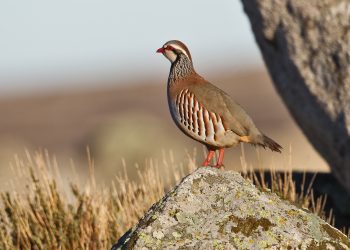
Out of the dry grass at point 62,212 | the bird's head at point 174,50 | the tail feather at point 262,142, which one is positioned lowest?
the dry grass at point 62,212

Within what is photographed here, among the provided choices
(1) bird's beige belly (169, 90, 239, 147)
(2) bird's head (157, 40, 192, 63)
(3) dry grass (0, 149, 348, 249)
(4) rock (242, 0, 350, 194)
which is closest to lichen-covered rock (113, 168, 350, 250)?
(1) bird's beige belly (169, 90, 239, 147)

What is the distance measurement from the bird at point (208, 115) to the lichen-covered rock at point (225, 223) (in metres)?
1.42

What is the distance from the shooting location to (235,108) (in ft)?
23.0

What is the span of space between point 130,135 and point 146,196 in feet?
63.2

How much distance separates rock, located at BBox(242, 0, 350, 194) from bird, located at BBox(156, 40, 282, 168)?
1914mm

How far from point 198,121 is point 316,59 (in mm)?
2479

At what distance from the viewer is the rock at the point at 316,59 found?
8.74m

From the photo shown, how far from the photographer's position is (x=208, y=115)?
22.8ft

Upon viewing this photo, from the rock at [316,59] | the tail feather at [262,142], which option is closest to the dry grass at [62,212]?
the rock at [316,59]

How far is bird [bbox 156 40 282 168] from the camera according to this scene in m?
6.92

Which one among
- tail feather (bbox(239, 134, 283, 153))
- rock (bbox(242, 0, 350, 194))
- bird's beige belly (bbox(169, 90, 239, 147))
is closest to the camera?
bird's beige belly (bbox(169, 90, 239, 147))

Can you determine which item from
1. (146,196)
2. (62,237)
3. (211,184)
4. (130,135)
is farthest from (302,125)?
(130,135)

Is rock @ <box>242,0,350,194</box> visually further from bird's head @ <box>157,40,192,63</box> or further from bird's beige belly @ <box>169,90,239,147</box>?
bird's beige belly @ <box>169,90,239,147</box>

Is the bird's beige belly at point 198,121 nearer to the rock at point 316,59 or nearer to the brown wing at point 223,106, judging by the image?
the brown wing at point 223,106
